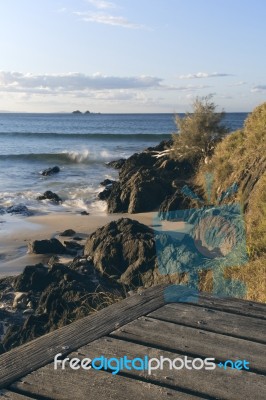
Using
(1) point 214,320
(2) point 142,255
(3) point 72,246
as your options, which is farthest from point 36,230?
(1) point 214,320

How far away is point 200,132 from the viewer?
19562mm

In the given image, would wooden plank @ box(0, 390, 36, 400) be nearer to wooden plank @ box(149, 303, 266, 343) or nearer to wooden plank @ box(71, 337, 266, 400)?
wooden plank @ box(71, 337, 266, 400)

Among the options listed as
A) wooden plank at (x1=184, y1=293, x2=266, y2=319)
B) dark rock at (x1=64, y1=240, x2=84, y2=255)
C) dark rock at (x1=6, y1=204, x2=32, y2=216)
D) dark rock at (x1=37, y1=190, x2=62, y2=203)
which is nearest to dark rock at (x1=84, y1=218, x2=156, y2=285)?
dark rock at (x1=64, y1=240, x2=84, y2=255)

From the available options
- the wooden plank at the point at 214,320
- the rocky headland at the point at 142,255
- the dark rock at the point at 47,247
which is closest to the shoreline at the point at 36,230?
the dark rock at the point at 47,247

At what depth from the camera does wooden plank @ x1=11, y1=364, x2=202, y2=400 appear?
8.12 ft

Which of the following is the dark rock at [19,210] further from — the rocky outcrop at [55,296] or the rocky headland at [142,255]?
the rocky outcrop at [55,296]

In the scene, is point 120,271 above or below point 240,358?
below

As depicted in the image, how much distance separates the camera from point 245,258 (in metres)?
6.48

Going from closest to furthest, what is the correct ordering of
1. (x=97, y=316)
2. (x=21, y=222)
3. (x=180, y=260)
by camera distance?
(x=97, y=316) → (x=180, y=260) → (x=21, y=222)

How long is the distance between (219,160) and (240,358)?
39.4ft

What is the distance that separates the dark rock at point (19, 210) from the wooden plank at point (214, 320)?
14834 millimetres

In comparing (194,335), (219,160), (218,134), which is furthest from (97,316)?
(218,134)

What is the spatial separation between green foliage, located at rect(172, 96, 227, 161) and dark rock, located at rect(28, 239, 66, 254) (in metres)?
8.25

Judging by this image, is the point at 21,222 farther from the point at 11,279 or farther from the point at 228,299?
the point at 228,299
